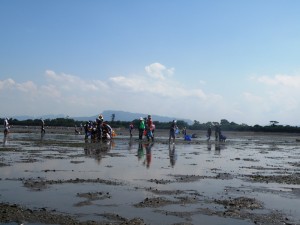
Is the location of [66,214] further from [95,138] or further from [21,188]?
[95,138]

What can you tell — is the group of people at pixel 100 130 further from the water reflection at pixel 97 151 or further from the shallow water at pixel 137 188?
the shallow water at pixel 137 188

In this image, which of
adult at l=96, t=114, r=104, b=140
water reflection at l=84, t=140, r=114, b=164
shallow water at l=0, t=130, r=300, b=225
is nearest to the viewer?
shallow water at l=0, t=130, r=300, b=225

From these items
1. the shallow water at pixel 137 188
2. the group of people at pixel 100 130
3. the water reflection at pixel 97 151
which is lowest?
the shallow water at pixel 137 188

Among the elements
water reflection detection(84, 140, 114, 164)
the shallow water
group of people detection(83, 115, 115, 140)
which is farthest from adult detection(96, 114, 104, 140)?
the shallow water

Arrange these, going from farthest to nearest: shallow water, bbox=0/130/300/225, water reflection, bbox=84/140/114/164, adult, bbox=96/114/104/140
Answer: adult, bbox=96/114/104/140, water reflection, bbox=84/140/114/164, shallow water, bbox=0/130/300/225

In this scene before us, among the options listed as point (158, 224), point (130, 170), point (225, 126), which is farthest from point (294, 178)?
point (225, 126)

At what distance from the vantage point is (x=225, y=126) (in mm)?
116062

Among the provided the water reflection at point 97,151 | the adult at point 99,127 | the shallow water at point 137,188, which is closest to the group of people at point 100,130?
the adult at point 99,127

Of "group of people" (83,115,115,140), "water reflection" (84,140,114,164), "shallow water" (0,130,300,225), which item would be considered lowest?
"shallow water" (0,130,300,225)

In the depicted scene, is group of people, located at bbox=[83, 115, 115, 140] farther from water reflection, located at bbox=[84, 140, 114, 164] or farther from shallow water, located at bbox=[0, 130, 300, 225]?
shallow water, located at bbox=[0, 130, 300, 225]

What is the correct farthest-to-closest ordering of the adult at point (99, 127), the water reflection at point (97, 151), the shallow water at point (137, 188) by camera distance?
the adult at point (99, 127), the water reflection at point (97, 151), the shallow water at point (137, 188)

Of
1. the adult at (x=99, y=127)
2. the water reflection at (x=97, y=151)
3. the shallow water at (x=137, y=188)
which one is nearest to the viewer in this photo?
the shallow water at (x=137, y=188)

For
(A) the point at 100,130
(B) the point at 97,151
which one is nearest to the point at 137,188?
(B) the point at 97,151

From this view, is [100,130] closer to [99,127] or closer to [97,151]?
[99,127]
